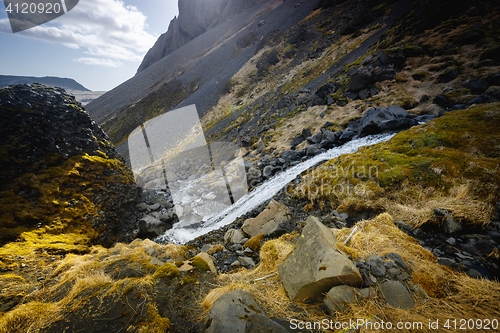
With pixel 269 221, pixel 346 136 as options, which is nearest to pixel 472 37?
pixel 346 136

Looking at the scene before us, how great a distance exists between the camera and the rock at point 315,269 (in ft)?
11.2

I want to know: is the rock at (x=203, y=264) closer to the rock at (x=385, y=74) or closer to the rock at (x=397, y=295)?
the rock at (x=397, y=295)

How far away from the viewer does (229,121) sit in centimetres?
3081

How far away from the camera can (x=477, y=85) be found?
41.2ft

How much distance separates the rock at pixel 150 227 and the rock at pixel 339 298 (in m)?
10.8

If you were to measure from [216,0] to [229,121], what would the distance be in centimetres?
11010

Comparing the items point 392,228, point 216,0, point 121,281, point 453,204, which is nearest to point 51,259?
point 121,281

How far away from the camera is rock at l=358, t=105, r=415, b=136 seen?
42.7 feet

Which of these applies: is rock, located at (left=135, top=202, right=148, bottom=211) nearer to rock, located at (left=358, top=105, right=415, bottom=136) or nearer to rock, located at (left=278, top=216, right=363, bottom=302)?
rock, located at (left=278, top=216, right=363, bottom=302)

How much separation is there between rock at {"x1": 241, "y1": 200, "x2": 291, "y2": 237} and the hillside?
77 millimetres

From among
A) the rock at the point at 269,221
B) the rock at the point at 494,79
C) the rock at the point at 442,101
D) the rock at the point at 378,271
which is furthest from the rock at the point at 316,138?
the rock at the point at 378,271

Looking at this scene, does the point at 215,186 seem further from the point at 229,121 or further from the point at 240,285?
the point at 229,121

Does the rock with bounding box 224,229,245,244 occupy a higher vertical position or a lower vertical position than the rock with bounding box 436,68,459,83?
lower

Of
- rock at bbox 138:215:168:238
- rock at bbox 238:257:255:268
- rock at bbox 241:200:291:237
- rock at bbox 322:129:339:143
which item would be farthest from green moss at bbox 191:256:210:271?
rock at bbox 322:129:339:143
